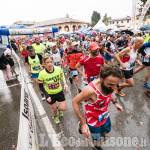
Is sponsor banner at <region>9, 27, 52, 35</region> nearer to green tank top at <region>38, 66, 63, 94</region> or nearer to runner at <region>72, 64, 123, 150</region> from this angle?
green tank top at <region>38, 66, 63, 94</region>

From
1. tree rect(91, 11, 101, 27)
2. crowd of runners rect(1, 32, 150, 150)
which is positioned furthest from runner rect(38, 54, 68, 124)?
tree rect(91, 11, 101, 27)

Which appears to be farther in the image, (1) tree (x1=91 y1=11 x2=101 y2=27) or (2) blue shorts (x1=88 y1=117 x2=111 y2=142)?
(1) tree (x1=91 y1=11 x2=101 y2=27)

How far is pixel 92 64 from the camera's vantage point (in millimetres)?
3311

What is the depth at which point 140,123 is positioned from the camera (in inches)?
120

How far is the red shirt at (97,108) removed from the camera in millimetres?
1659

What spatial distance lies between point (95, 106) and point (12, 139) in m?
2.45

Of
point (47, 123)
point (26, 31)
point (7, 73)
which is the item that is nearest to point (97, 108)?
point (47, 123)

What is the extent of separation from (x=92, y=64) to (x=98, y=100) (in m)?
1.78

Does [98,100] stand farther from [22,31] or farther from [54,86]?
[22,31]

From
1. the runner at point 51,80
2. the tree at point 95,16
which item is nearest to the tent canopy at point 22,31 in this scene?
the runner at point 51,80

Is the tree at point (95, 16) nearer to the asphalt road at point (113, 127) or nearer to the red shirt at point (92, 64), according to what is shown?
the red shirt at point (92, 64)

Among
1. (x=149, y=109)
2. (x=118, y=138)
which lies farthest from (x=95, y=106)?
(x=149, y=109)

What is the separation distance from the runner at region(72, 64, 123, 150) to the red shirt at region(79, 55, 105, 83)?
1572mm

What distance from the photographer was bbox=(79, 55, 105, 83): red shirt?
10.8 ft
